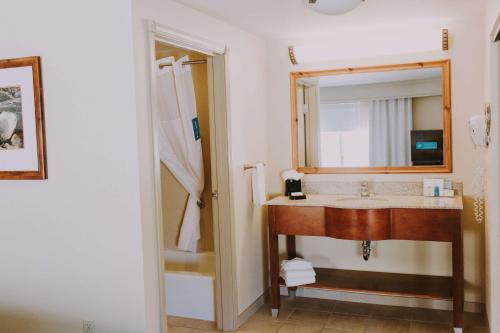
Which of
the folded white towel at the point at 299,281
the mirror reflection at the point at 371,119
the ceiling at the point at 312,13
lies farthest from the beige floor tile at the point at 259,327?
the ceiling at the point at 312,13

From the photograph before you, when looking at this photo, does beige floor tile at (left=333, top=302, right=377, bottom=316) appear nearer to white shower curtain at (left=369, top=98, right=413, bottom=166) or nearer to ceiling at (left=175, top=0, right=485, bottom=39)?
white shower curtain at (left=369, top=98, right=413, bottom=166)

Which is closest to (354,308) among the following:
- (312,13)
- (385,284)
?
(385,284)

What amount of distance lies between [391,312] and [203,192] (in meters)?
1.72

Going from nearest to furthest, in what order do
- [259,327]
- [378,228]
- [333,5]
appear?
[333,5], [378,228], [259,327]

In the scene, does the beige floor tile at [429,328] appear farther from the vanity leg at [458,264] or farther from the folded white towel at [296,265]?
the folded white towel at [296,265]

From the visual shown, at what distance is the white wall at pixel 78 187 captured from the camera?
2.59 m

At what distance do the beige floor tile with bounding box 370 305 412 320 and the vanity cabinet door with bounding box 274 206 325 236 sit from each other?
2.58ft

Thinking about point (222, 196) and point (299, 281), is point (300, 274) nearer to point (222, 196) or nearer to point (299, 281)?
point (299, 281)

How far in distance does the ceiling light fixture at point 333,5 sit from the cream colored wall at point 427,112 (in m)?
1.50

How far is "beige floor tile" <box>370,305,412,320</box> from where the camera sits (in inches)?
146

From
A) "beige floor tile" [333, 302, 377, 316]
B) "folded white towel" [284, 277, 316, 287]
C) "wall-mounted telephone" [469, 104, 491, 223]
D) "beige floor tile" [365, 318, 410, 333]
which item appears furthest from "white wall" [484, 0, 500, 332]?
"folded white towel" [284, 277, 316, 287]

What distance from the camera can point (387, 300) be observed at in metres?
3.94

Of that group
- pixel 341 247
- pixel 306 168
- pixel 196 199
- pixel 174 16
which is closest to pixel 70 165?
pixel 174 16

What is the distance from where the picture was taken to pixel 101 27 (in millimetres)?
2590
